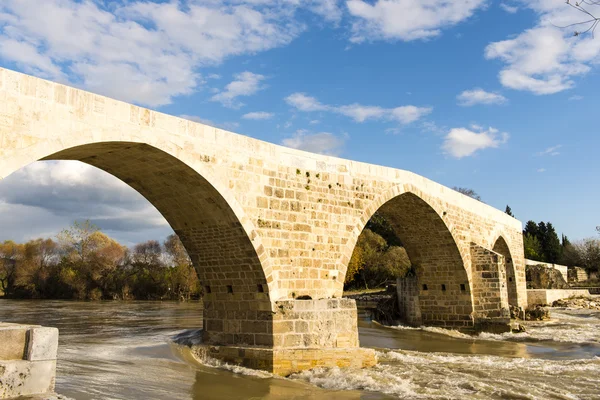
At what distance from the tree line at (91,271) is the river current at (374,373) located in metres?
25.2

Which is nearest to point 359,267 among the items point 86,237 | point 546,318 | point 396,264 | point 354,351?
point 396,264

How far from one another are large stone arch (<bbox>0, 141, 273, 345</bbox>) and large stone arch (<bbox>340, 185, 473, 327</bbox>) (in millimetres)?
5548

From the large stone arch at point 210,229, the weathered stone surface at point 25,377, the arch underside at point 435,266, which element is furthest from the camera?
the arch underside at point 435,266

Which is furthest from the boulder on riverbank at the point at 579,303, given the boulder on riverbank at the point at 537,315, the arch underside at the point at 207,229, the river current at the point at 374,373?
the arch underside at the point at 207,229

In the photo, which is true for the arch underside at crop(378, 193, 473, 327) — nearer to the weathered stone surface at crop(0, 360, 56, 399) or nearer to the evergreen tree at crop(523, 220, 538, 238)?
Result: the weathered stone surface at crop(0, 360, 56, 399)

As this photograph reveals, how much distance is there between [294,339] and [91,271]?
33.7m

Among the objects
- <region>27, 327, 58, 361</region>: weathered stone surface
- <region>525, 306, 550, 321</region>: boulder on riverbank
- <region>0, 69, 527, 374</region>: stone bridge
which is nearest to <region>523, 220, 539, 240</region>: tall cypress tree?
<region>525, 306, 550, 321</region>: boulder on riverbank

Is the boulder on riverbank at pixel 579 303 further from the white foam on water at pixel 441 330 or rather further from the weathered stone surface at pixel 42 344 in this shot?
the weathered stone surface at pixel 42 344

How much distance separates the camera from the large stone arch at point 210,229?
7584mm

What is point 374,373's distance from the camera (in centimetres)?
831

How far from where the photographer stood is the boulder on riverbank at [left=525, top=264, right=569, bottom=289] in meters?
26.1

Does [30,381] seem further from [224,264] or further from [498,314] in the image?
[498,314]

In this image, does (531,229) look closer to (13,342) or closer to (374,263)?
(374,263)

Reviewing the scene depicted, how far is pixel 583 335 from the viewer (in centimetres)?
1356
